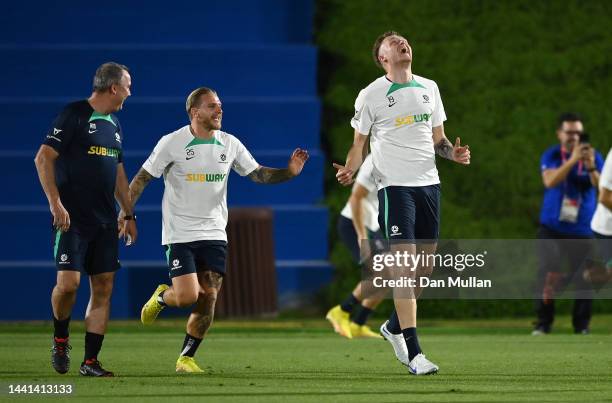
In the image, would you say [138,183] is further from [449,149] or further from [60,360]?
[449,149]

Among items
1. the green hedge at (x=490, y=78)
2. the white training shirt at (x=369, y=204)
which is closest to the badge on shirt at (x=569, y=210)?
the white training shirt at (x=369, y=204)

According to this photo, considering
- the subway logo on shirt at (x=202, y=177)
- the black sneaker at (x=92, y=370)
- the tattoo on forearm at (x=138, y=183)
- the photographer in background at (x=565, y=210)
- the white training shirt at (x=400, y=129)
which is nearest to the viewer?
the black sneaker at (x=92, y=370)

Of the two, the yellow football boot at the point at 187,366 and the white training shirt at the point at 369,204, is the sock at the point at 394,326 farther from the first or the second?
the white training shirt at the point at 369,204

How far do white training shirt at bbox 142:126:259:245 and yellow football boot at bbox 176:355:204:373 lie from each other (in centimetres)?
79

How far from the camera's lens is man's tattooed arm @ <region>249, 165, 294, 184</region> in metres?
9.04

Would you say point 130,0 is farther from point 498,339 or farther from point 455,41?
point 498,339

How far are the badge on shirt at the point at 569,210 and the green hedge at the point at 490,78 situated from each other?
13.4 feet

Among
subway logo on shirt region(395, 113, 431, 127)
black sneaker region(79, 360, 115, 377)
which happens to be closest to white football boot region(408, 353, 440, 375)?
subway logo on shirt region(395, 113, 431, 127)

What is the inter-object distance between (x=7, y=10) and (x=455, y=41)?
6416 millimetres

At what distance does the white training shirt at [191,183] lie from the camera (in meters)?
8.98

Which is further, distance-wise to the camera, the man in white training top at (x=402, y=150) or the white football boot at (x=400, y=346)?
the white football boot at (x=400, y=346)

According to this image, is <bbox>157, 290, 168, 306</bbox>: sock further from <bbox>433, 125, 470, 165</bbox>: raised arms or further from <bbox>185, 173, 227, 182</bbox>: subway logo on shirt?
<bbox>433, 125, 470, 165</bbox>: raised arms

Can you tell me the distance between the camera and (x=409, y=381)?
8.24 meters

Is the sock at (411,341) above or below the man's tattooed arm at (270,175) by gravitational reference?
below
